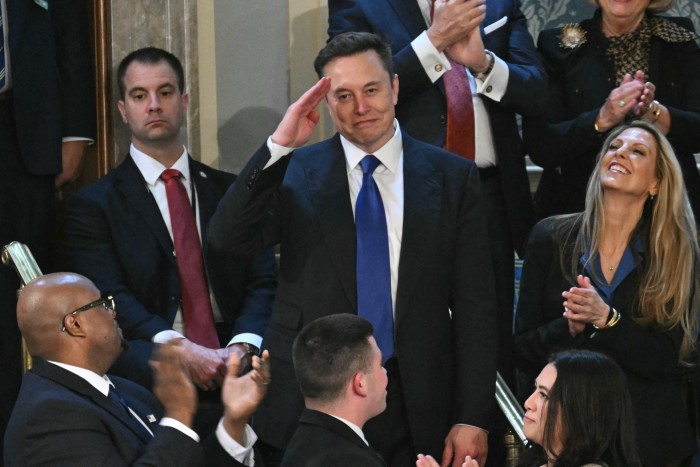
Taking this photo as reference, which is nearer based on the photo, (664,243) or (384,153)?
(384,153)

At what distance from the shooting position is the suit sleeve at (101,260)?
463 centimetres

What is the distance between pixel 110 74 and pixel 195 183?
1.98 feet

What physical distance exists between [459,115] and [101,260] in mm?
1319

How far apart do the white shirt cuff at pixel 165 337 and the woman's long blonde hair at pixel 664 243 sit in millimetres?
1327

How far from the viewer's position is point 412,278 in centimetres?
405

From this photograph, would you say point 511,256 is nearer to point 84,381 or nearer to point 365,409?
point 365,409

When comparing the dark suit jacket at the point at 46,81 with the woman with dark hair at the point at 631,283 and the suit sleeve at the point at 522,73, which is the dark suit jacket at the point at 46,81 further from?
the woman with dark hair at the point at 631,283

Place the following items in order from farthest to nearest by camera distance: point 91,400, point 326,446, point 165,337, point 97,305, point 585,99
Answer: point 585,99, point 165,337, point 97,305, point 91,400, point 326,446

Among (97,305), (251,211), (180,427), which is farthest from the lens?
(251,211)

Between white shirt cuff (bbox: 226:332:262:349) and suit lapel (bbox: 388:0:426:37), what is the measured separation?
116cm

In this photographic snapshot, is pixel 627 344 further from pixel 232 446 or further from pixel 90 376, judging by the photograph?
pixel 90 376

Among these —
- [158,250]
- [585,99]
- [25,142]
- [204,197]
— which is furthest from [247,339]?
[585,99]

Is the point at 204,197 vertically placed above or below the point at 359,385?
above

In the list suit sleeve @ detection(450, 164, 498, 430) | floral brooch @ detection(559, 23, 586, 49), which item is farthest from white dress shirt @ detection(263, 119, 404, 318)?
floral brooch @ detection(559, 23, 586, 49)
